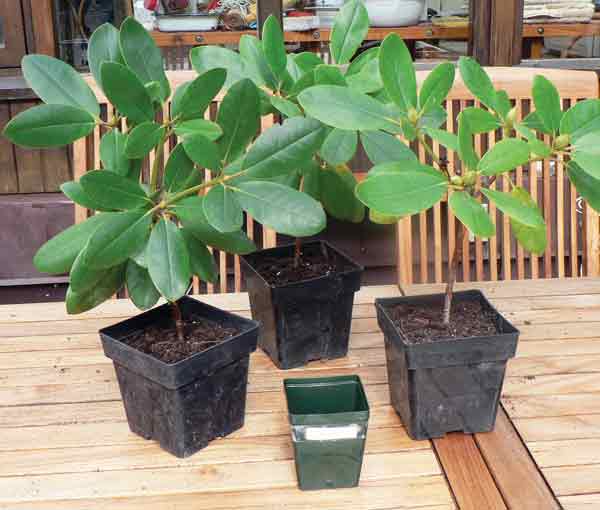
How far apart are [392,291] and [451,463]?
0.59 m

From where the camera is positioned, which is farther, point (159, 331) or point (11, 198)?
point (11, 198)

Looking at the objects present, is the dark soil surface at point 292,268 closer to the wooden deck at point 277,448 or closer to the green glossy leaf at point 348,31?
the wooden deck at point 277,448

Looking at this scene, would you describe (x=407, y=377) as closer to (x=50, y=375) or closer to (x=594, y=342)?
(x=594, y=342)

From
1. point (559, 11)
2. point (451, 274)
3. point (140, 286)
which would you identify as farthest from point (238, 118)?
point (559, 11)

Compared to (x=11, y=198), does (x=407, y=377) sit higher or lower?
higher

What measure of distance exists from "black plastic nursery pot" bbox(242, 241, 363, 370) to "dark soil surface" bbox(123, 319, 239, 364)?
15 centimetres

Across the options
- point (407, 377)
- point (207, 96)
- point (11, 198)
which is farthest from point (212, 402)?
point (11, 198)

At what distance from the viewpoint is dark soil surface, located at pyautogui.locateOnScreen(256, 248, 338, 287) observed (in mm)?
1294

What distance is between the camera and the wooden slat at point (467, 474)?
0.95 meters

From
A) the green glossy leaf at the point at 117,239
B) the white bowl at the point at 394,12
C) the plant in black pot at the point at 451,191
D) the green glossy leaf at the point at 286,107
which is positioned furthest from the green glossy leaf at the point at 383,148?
the white bowl at the point at 394,12

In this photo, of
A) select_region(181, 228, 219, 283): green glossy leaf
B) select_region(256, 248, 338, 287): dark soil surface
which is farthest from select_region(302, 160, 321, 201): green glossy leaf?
select_region(181, 228, 219, 283): green glossy leaf

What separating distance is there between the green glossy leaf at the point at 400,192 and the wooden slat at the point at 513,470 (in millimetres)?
375

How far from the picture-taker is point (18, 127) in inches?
37.0

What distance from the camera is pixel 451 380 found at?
1.07m
